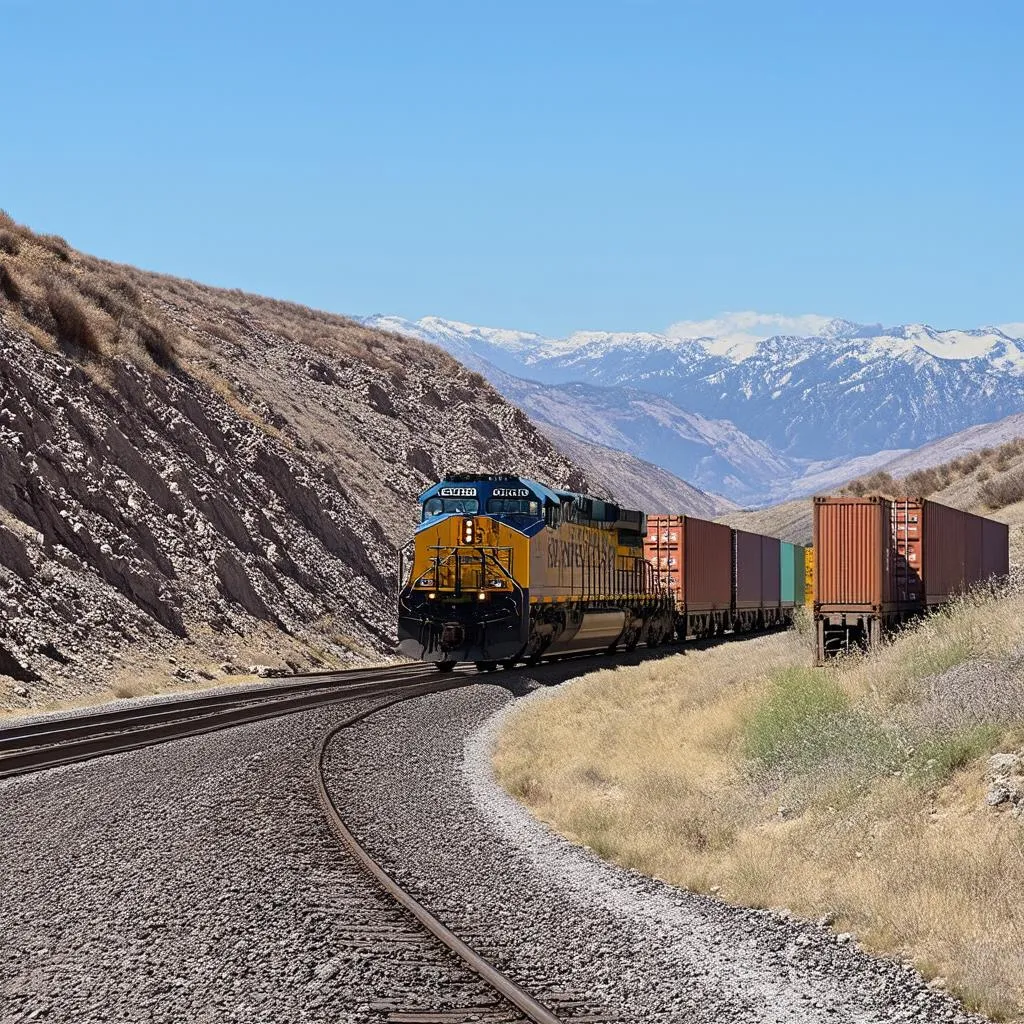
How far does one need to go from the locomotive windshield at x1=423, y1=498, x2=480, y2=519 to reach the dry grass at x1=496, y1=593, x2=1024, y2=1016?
11048 mm

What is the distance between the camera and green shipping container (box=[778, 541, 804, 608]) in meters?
54.5

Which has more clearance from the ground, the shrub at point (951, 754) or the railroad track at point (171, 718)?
the shrub at point (951, 754)

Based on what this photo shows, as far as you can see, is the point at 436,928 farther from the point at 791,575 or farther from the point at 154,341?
the point at 791,575

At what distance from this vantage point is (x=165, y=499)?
3781 cm

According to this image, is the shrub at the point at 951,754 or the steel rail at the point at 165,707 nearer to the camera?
the shrub at the point at 951,754

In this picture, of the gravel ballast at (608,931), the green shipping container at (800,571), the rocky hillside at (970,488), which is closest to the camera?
the gravel ballast at (608,931)

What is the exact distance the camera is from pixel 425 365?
76125mm

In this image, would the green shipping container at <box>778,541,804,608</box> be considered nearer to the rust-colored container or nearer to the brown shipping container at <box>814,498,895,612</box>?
the rust-colored container

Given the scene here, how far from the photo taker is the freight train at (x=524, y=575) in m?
28.9

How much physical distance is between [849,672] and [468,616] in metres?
12.1

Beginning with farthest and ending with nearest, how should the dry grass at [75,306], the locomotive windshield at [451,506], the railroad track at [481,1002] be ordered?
the dry grass at [75,306] < the locomotive windshield at [451,506] < the railroad track at [481,1002]

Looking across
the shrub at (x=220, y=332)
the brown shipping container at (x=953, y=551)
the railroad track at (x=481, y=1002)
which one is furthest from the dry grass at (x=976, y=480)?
the railroad track at (x=481, y=1002)

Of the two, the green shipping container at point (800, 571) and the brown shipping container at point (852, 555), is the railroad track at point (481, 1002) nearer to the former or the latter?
the brown shipping container at point (852, 555)

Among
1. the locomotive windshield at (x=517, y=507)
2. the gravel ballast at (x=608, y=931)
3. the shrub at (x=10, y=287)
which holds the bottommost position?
the gravel ballast at (x=608, y=931)
